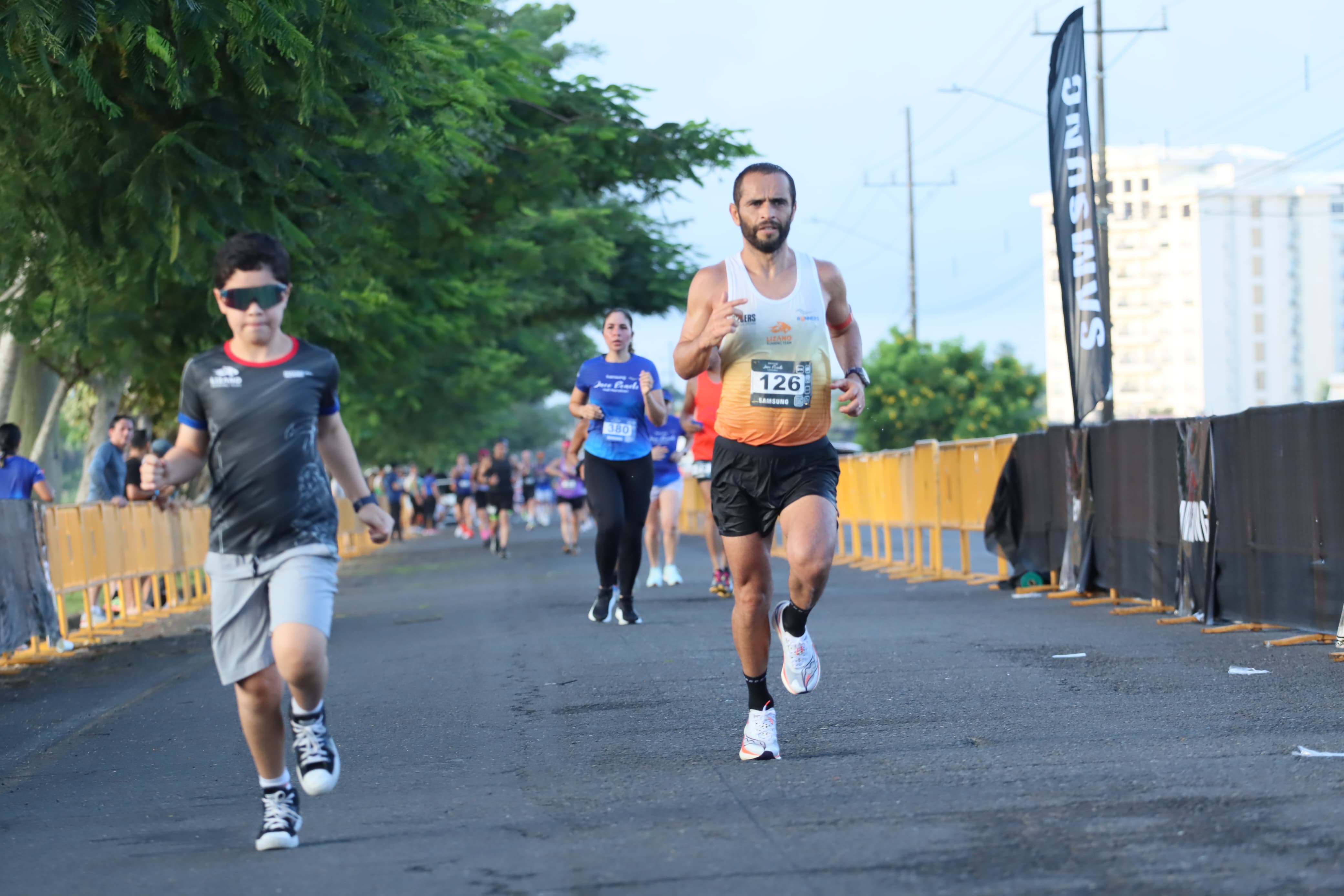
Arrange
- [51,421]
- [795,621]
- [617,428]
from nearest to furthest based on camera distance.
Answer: [795,621] < [617,428] < [51,421]

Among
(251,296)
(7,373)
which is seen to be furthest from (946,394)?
(251,296)

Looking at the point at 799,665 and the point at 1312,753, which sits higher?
the point at 799,665

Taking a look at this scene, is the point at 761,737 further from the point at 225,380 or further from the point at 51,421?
the point at 51,421

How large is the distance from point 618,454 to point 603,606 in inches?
43.6

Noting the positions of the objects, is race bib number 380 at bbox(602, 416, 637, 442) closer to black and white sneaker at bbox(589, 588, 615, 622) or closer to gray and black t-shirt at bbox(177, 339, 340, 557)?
black and white sneaker at bbox(589, 588, 615, 622)

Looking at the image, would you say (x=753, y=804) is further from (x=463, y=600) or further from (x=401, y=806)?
(x=463, y=600)

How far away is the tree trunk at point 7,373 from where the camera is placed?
2028 centimetres

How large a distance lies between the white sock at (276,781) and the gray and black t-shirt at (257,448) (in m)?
0.67

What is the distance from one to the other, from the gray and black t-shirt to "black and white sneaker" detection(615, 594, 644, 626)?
697 cm

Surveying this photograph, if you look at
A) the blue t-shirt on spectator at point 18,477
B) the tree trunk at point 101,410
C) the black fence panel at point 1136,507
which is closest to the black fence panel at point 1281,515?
the black fence panel at point 1136,507

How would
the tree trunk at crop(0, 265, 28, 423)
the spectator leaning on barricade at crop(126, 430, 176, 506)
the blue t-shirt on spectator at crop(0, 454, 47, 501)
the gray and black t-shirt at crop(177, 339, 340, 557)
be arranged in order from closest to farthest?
the gray and black t-shirt at crop(177, 339, 340, 557) → the spectator leaning on barricade at crop(126, 430, 176, 506) → the blue t-shirt on spectator at crop(0, 454, 47, 501) → the tree trunk at crop(0, 265, 28, 423)

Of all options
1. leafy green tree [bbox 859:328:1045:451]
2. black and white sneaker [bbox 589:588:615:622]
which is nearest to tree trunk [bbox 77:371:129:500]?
black and white sneaker [bbox 589:588:615:622]

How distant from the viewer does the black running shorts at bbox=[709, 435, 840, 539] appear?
6309 millimetres

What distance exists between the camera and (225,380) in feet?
16.8
